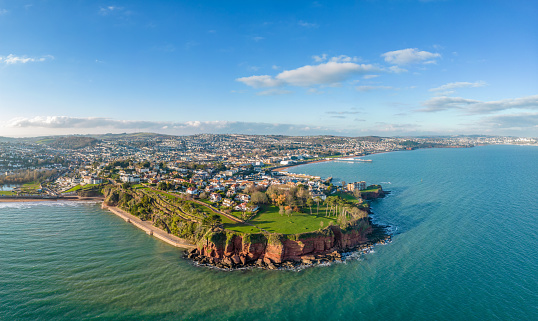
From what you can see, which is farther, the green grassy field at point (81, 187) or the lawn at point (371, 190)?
the green grassy field at point (81, 187)

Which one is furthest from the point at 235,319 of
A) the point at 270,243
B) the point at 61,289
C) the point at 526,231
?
the point at 526,231

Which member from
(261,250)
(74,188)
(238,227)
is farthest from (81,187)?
(261,250)

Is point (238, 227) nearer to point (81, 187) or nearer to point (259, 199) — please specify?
point (259, 199)

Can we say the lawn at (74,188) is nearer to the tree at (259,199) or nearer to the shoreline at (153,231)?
the shoreline at (153,231)

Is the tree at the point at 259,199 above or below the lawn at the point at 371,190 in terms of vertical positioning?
above

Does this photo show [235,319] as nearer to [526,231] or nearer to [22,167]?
[526,231]

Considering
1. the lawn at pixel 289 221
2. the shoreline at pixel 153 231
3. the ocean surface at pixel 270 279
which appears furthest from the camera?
the shoreline at pixel 153 231

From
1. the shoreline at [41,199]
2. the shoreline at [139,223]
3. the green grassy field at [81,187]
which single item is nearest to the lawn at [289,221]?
the shoreline at [139,223]
